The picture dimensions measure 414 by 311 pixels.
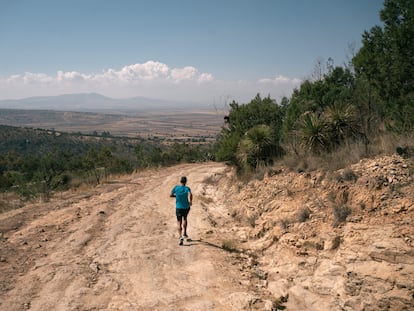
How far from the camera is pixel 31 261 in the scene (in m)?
7.33

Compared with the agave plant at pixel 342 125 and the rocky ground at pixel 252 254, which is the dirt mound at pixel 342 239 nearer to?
the rocky ground at pixel 252 254

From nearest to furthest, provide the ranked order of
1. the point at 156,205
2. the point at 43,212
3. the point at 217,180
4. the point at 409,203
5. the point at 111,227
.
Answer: the point at 409,203
the point at 111,227
the point at 43,212
the point at 156,205
the point at 217,180

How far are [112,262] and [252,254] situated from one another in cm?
342

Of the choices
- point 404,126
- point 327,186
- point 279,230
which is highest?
point 404,126

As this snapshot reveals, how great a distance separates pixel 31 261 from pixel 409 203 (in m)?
8.18

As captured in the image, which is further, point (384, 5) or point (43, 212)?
point (43, 212)

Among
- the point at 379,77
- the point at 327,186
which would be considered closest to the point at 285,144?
the point at 379,77

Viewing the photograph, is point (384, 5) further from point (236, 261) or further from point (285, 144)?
point (236, 261)

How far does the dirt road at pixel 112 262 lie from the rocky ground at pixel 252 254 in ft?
0.09

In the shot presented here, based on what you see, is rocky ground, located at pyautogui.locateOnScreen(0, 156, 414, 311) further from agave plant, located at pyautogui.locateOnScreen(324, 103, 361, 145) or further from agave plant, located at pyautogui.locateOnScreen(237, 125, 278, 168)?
agave plant, located at pyautogui.locateOnScreen(237, 125, 278, 168)

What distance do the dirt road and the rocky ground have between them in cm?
3

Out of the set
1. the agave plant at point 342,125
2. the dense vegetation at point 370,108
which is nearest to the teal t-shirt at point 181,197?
the dense vegetation at point 370,108

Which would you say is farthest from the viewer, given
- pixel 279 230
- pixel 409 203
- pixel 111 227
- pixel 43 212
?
pixel 43 212

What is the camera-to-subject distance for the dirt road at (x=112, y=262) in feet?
18.8
